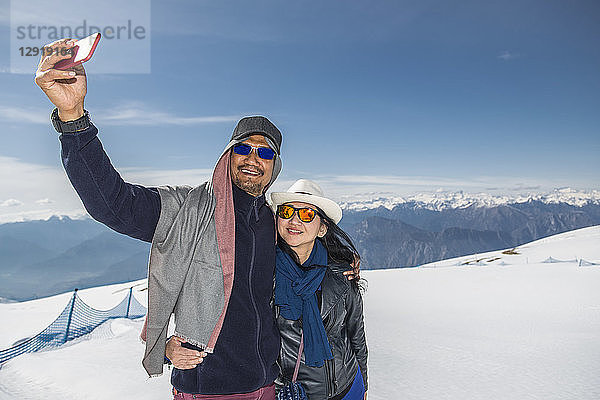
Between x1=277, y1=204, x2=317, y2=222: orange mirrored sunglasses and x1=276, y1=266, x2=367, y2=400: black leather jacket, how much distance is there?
1.25ft

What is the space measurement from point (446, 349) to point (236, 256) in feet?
17.5

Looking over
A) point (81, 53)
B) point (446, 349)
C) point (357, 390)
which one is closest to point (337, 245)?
point (357, 390)

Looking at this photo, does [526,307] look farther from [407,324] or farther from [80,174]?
[80,174]

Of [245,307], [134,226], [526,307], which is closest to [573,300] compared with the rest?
[526,307]

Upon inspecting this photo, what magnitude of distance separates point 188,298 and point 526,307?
30.9ft

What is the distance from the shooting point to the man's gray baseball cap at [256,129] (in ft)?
7.98

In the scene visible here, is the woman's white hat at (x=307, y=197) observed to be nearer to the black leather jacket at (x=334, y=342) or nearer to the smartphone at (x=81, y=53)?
the black leather jacket at (x=334, y=342)

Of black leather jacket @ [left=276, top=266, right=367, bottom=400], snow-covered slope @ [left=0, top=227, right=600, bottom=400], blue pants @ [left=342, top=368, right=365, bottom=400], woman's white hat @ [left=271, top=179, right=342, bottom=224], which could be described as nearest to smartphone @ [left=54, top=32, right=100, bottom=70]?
woman's white hat @ [left=271, top=179, right=342, bottom=224]

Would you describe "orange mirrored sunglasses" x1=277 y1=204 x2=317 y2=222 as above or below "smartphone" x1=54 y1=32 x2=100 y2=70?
below

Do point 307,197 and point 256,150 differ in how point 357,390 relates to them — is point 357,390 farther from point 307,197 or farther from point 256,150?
point 256,150

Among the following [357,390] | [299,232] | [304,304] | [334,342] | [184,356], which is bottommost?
[357,390]

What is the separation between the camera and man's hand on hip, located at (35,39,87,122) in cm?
146

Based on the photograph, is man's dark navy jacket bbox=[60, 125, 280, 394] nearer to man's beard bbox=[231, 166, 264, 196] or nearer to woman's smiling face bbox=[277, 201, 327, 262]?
man's beard bbox=[231, 166, 264, 196]

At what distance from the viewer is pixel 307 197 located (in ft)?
9.23
